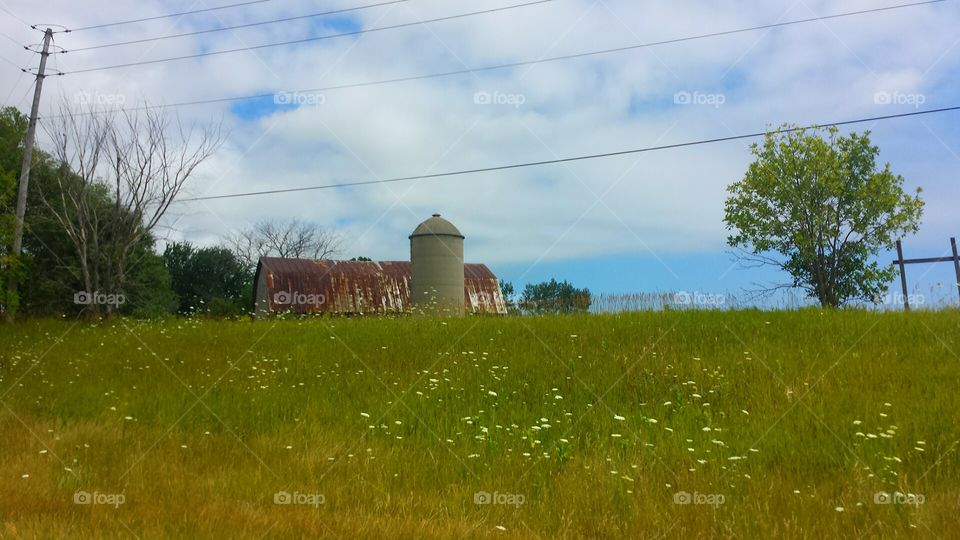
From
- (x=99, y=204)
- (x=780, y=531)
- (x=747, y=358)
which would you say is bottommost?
(x=780, y=531)

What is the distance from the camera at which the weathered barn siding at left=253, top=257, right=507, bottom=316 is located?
39156 mm

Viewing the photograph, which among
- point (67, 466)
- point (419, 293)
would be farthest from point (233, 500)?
point (419, 293)

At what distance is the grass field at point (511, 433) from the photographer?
551cm

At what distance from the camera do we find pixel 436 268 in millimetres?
27812

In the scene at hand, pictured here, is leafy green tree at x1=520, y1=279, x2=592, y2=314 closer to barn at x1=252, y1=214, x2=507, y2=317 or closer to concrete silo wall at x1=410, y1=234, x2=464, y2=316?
concrete silo wall at x1=410, y1=234, x2=464, y2=316

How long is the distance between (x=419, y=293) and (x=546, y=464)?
68.6 feet

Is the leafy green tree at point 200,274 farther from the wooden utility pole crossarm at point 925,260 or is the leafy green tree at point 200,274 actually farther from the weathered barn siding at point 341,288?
the wooden utility pole crossarm at point 925,260

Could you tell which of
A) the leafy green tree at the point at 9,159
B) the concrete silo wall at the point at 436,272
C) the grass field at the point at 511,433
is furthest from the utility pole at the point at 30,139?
the concrete silo wall at the point at 436,272

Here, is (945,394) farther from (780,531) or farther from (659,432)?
(780,531)

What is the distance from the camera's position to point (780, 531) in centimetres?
534

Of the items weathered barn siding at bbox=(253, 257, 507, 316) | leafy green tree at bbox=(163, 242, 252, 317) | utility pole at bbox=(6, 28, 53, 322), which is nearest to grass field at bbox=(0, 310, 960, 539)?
utility pole at bbox=(6, 28, 53, 322)

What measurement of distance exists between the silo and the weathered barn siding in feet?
33.4

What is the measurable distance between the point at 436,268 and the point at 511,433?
19689mm

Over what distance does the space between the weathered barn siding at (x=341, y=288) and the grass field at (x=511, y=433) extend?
23907 mm
